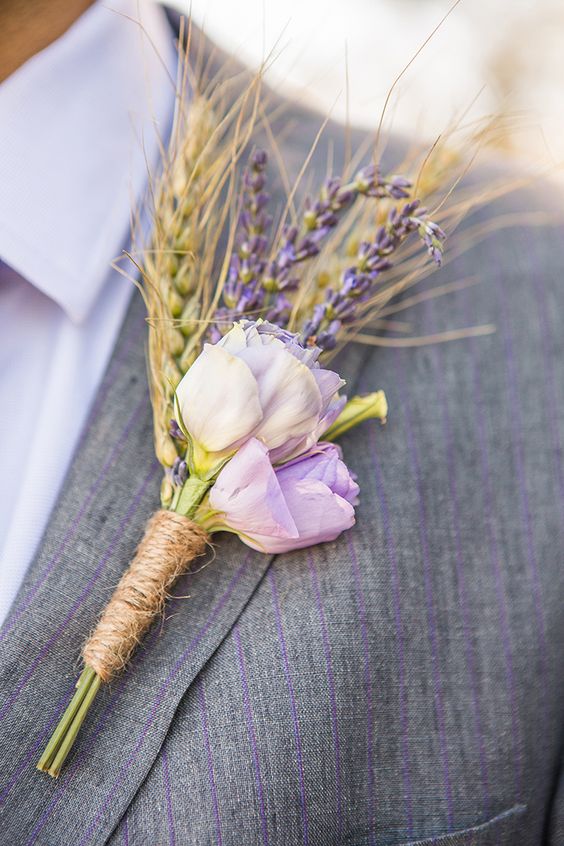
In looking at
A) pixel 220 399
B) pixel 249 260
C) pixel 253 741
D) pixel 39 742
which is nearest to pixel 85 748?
pixel 39 742

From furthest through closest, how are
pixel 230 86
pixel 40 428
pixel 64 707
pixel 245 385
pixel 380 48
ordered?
pixel 380 48
pixel 230 86
pixel 40 428
pixel 64 707
pixel 245 385

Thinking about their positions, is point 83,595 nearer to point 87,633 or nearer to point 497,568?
point 87,633

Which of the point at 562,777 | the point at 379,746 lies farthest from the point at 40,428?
the point at 562,777

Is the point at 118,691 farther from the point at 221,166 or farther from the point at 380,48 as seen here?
the point at 380,48

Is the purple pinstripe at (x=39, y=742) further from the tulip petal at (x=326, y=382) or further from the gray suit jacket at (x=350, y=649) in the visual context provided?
the tulip petal at (x=326, y=382)

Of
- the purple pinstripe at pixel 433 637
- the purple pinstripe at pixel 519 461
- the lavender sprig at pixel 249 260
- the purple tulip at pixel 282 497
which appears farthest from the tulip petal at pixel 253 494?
the purple pinstripe at pixel 519 461

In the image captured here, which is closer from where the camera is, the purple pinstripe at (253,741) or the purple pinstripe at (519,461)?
the purple pinstripe at (253,741)
